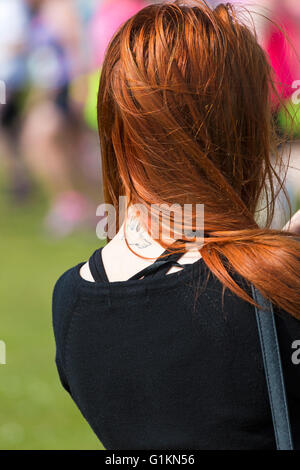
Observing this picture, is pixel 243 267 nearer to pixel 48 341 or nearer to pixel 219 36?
pixel 219 36

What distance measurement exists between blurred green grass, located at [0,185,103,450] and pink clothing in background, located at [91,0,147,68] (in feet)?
5.45

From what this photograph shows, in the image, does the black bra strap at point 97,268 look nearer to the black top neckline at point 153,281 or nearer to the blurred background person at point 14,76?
the black top neckline at point 153,281

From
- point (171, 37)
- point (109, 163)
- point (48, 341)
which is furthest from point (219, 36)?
point (48, 341)

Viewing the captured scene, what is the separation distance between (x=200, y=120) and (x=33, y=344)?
2793mm

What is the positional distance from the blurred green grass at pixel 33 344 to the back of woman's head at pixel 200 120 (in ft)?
5.92

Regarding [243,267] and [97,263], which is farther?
[97,263]

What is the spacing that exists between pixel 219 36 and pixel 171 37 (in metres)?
0.08

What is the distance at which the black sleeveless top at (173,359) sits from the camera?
1095 mm

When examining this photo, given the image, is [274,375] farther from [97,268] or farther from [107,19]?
[107,19]

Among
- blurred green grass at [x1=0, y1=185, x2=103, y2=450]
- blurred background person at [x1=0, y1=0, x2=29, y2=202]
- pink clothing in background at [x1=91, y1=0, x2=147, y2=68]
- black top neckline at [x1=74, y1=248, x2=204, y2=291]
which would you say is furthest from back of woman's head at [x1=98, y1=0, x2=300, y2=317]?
blurred background person at [x1=0, y1=0, x2=29, y2=202]

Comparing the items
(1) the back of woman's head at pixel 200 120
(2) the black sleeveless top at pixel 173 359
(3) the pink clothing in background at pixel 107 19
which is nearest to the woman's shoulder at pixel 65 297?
(2) the black sleeveless top at pixel 173 359

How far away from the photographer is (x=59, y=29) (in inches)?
261

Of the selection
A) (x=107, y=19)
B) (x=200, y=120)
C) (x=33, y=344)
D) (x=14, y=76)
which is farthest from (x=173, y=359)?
(x=14, y=76)

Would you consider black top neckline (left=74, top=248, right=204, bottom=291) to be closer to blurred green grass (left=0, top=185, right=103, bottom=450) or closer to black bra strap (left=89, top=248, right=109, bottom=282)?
black bra strap (left=89, top=248, right=109, bottom=282)
